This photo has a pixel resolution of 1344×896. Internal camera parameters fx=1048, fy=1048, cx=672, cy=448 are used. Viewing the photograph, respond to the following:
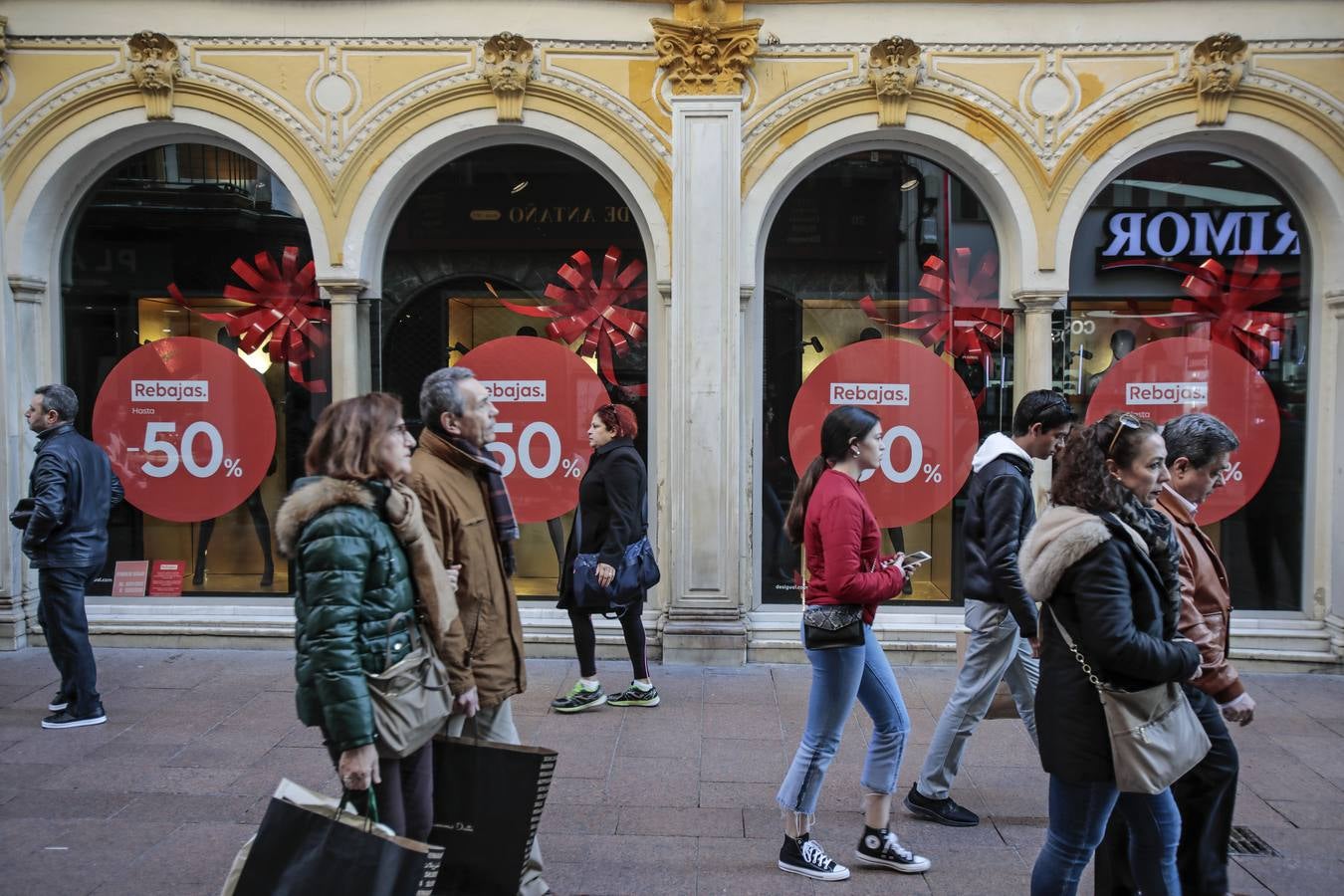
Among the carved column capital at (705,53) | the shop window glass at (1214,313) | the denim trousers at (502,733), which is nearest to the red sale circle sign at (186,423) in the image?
the carved column capital at (705,53)

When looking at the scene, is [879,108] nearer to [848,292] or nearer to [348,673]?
[848,292]

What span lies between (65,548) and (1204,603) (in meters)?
5.96

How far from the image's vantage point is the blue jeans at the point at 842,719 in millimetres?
4117

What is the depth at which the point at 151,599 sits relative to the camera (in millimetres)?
8164

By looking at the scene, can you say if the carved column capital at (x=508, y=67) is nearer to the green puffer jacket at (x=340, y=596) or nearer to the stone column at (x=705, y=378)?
the stone column at (x=705, y=378)

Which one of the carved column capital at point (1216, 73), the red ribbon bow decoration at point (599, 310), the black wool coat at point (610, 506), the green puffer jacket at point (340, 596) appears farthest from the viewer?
the red ribbon bow decoration at point (599, 310)

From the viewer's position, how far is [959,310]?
7938mm

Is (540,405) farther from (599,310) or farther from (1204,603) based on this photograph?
(1204,603)

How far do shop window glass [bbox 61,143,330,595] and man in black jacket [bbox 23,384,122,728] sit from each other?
1.95 metres

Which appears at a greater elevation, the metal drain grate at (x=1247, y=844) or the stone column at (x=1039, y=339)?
the stone column at (x=1039, y=339)

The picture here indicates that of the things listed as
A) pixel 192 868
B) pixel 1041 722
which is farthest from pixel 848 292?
pixel 192 868

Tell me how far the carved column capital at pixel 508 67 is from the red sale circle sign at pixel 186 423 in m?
2.88

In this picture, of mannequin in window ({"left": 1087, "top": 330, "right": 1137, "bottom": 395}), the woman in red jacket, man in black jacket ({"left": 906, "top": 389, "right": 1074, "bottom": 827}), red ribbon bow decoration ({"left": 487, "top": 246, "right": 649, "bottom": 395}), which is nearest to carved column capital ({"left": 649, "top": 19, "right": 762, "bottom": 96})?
red ribbon bow decoration ({"left": 487, "top": 246, "right": 649, "bottom": 395})

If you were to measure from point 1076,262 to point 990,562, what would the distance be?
412cm
